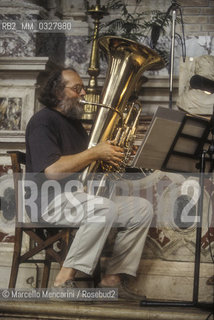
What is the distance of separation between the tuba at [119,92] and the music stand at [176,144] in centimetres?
52

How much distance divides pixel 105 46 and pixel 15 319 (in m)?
1.70

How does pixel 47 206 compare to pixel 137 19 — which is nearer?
pixel 47 206

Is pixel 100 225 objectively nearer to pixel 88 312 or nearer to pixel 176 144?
pixel 88 312

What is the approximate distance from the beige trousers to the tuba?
0.74 feet

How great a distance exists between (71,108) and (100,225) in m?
0.75

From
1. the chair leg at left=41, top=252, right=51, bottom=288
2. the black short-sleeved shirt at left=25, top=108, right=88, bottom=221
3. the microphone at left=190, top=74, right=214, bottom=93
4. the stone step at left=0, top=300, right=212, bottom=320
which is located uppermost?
the microphone at left=190, top=74, right=214, bottom=93

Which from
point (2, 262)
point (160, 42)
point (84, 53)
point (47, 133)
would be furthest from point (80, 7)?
point (2, 262)

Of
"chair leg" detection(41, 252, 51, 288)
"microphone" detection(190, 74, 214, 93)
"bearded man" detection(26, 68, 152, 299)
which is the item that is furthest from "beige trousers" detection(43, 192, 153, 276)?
"microphone" detection(190, 74, 214, 93)

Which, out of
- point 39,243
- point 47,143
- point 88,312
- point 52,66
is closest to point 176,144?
point 47,143

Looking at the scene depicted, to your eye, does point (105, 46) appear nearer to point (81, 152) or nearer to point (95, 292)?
point (81, 152)

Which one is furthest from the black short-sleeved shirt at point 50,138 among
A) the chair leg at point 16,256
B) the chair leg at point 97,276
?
the chair leg at point 97,276

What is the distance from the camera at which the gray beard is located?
12.1ft

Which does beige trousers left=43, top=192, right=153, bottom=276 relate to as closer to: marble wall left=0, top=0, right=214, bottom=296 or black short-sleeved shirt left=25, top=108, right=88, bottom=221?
black short-sleeved shirt left=25, top=108, right=88, bottom=221

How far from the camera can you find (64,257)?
3.57m
